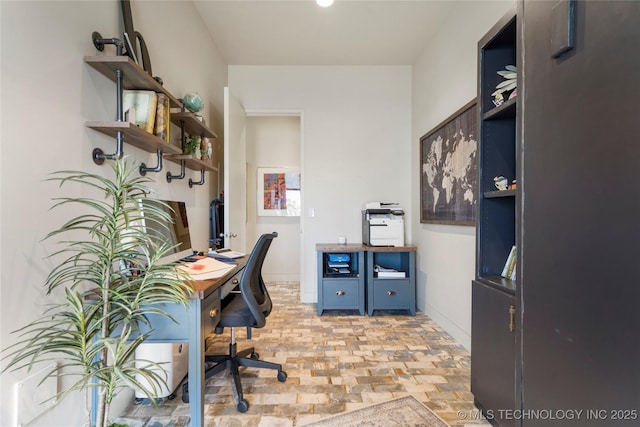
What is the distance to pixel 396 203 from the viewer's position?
3.43 meters

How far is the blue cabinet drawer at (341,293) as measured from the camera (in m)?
3.04

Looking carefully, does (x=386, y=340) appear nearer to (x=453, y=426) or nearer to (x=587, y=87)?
(x=453, y=426)

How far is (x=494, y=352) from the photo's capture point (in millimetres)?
1354

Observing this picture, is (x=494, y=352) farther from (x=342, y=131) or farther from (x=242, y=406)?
(x=342, y=131)

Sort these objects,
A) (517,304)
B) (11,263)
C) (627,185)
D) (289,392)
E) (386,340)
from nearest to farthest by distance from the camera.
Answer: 1. (627,185)
2. (11,263)
3. (517,304)
4. (289,392)
5. (386,340)

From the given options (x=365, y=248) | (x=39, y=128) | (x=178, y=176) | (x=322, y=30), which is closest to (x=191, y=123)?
(x=178, y=176)

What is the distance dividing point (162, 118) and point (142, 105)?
0.11 meters

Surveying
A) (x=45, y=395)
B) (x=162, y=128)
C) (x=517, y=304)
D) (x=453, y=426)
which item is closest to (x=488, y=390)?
(x=453, y=426)

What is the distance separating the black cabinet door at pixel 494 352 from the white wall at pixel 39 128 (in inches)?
72.4

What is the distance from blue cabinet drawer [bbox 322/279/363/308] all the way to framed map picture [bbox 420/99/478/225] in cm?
102

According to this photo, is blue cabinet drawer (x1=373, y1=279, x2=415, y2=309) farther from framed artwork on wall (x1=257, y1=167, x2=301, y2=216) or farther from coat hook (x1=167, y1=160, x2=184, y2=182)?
coat hook (x1=167, y1=160, x2=184, y2=182)

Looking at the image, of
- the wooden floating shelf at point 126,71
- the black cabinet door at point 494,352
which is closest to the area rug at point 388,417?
the black cabinet door at point 494,352

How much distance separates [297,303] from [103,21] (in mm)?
2981

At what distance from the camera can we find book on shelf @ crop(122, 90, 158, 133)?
1.45 m
